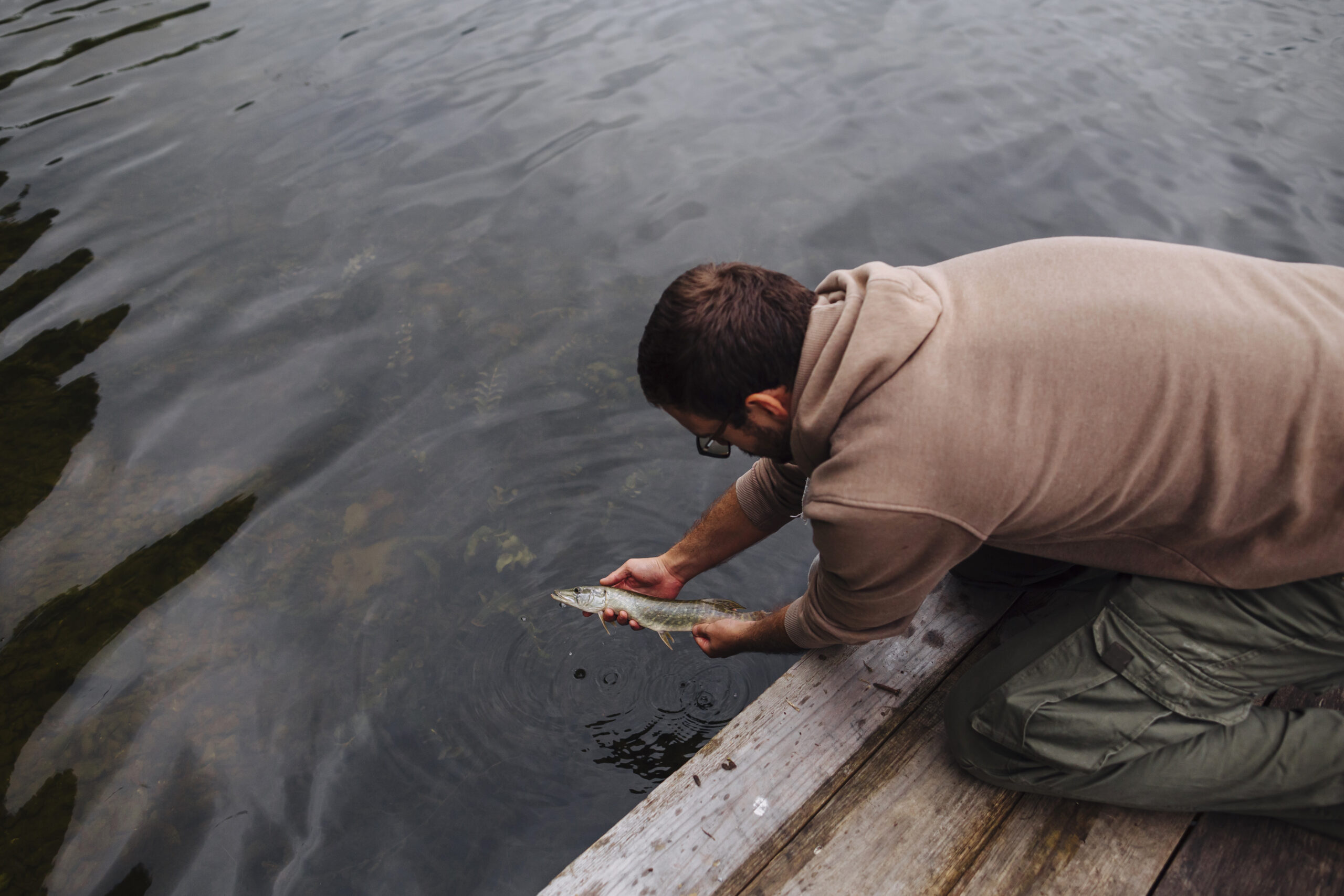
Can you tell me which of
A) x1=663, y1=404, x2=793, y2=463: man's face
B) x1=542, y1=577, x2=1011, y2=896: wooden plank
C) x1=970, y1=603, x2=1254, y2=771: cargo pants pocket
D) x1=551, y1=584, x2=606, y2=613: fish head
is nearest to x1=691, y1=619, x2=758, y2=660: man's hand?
x1=542, y1=577, x2=1011, y2=896: wooden plank

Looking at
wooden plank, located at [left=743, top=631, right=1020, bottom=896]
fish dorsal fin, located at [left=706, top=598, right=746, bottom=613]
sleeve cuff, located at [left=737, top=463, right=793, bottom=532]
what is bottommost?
fish dorsal fin, located at [left=706, top=598, right=746, bottom=613]

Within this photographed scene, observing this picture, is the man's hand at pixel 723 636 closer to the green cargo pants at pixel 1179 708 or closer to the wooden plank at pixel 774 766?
the wooden plank at pixel 774 766

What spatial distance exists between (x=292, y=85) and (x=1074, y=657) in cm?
966

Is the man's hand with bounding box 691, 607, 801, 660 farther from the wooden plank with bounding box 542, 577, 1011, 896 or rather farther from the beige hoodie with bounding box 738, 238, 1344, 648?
the beige hoodie with bounding box 738, 238, 1344, 648

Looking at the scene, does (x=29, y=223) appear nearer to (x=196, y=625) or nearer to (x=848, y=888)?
(x=196, y=625)

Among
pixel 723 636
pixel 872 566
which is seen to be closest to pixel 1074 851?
pixel 872 566

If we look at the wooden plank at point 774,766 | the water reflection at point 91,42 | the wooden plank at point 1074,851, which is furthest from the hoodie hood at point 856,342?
the water reflection at point 91,42

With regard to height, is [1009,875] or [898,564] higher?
[898,564]

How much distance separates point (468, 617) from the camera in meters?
4.38

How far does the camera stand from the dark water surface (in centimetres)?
379

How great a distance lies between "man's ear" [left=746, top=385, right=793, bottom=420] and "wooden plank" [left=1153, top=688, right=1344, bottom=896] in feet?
6.05

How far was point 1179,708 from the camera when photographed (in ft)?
8.39

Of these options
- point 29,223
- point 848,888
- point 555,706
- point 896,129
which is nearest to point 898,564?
point 848,888

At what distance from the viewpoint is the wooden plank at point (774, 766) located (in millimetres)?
2600
